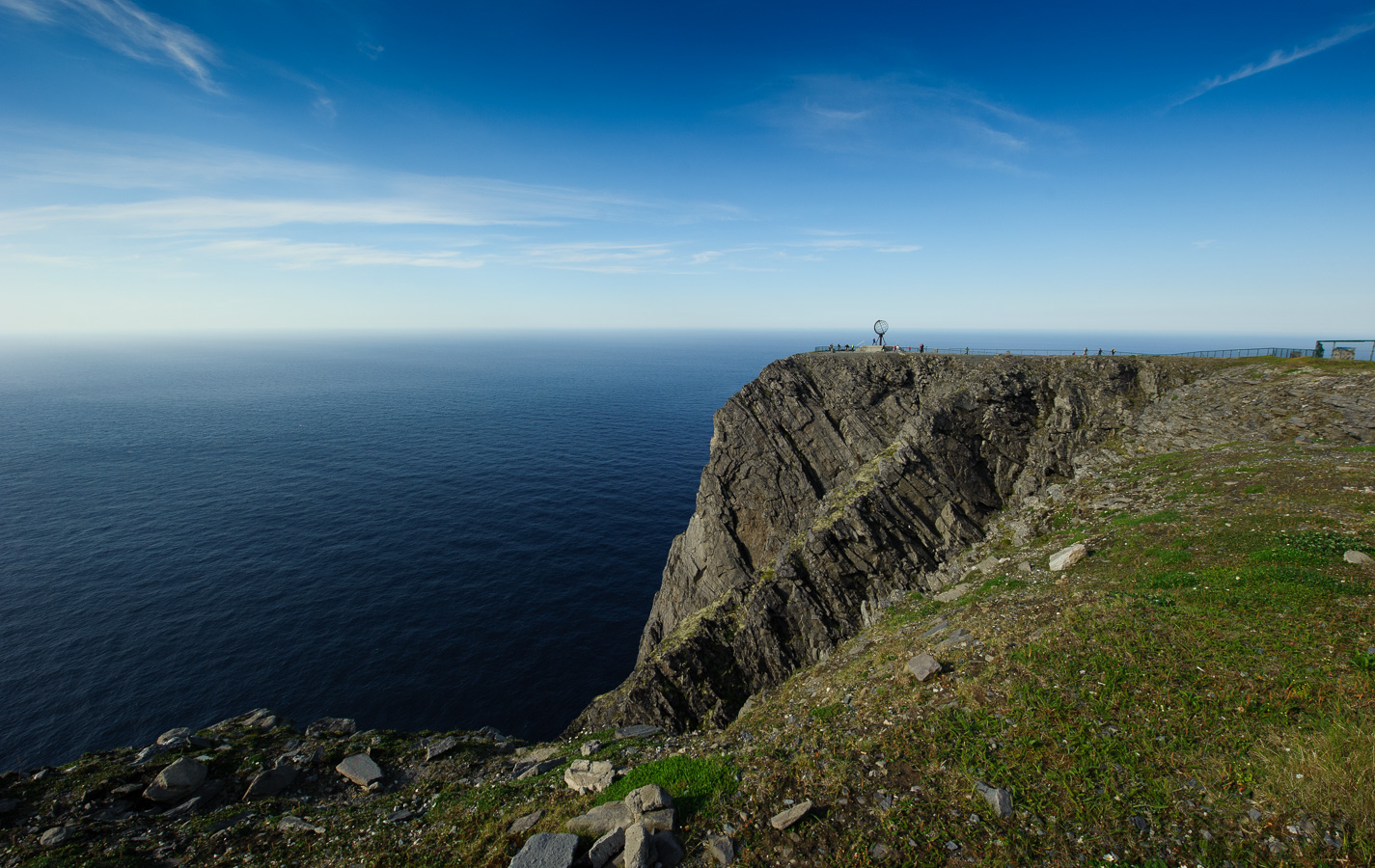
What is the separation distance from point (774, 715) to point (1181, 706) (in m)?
12.4

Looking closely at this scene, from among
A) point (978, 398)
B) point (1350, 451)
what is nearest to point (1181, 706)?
point (1350, 451)

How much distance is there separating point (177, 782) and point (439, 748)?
9074 mm

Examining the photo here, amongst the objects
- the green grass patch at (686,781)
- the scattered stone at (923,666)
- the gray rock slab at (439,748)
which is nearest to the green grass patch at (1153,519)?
the scattered stone at (923,666)

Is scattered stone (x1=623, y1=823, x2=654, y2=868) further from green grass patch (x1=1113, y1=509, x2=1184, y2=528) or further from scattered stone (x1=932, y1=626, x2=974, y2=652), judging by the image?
green grass patch (x1=1113, y1=509, x2=1184, y2=528)

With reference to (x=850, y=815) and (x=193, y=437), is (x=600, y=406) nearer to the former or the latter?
(x=193, y=437)

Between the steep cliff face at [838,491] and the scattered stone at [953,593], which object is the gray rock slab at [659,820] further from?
the steep cliff face at [838,491]

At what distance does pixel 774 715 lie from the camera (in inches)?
803

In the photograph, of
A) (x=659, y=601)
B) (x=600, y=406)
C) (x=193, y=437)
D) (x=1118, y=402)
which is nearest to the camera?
(x=1118, y=402)

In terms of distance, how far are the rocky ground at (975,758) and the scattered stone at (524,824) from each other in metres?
0.10

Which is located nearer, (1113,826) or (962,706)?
(1113,826)

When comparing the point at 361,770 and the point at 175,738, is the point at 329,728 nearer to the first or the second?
the point at 175,738

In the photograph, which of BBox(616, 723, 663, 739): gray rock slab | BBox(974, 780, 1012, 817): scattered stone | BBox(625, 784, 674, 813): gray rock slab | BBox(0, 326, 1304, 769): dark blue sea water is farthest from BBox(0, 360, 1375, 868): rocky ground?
BBox(0, 326, 1304, 769): dark blue sea water

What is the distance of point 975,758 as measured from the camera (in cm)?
1328

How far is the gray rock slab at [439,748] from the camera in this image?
23328 mm
